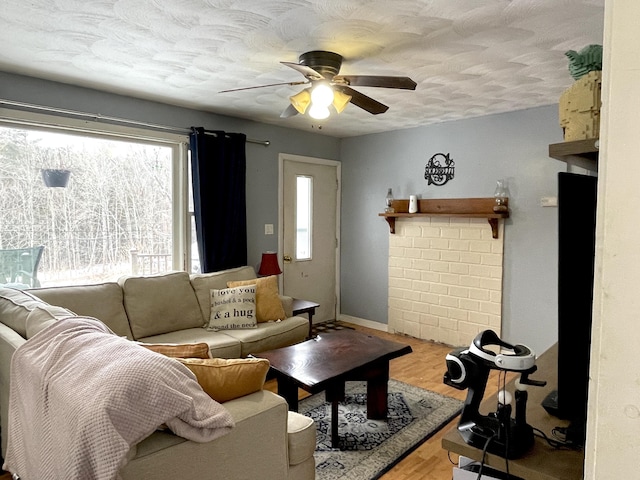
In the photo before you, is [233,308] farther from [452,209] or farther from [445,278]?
[452,209]

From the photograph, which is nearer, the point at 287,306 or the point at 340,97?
the point at 340,97

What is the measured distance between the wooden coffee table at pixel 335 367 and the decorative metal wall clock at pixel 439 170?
2115mm

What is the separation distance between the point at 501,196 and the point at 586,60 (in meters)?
3.27

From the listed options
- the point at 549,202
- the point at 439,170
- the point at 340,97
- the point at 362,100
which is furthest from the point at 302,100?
the point at 549,202

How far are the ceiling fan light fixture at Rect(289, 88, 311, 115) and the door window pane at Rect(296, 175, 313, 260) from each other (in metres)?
2.39

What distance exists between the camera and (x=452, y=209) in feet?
14.4

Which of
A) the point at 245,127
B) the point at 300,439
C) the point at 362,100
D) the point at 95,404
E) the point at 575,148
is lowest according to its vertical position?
the point at 300,439

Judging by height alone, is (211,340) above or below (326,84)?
below

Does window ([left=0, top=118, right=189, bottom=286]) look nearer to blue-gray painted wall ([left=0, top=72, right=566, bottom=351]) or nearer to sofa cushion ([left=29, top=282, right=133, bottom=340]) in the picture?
blue-gray painted wall ([left=0, top=72, right=566, bottom=351])

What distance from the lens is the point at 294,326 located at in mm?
3643

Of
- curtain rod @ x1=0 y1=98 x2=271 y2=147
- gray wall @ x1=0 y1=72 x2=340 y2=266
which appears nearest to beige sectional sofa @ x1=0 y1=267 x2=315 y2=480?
gray wall @ x1=0 y1=72 x2=340 y2=266

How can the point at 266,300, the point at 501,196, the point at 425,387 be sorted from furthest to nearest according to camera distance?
the point at 501,196 < the point at 266,300 < the point at 425,387

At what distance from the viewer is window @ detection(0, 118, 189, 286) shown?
10.2 ft

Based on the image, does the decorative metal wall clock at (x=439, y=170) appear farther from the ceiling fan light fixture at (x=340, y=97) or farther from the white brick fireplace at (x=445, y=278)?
the ceiling fan light fixture at (x=340, y=97)
